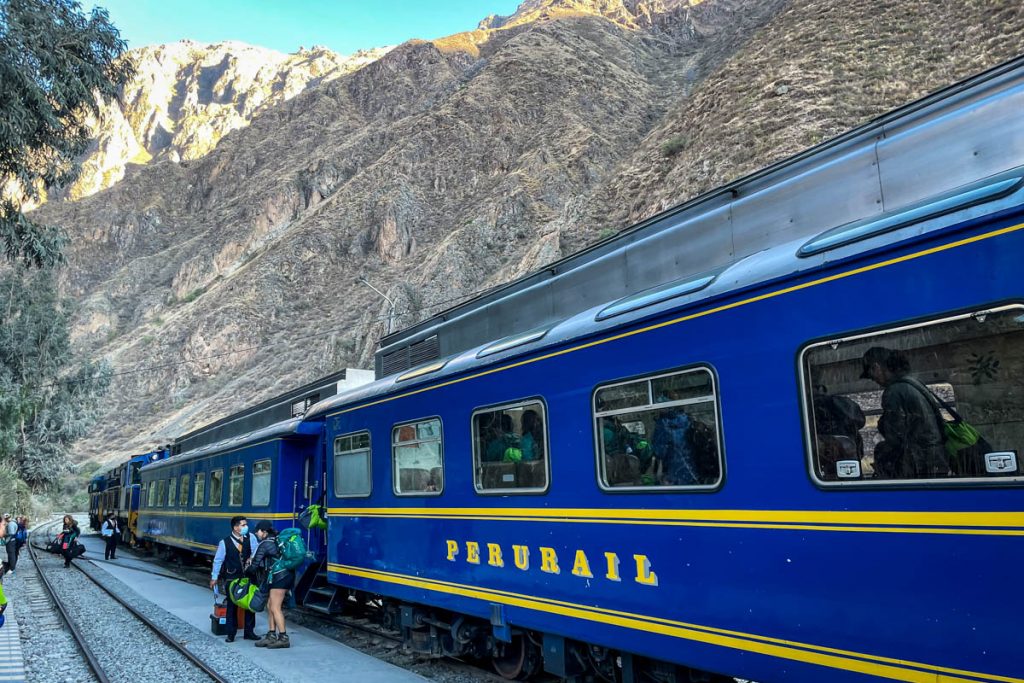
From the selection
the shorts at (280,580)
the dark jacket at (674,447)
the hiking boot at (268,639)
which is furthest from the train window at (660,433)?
the hiking boot at (268,639)

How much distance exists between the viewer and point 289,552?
9.55 metres

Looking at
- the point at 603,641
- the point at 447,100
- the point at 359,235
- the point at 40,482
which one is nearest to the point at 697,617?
the point at 603,641

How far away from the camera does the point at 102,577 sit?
1886cm

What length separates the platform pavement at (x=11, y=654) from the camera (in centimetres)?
806

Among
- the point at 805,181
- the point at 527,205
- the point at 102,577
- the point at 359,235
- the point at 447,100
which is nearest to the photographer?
the point at 805,181

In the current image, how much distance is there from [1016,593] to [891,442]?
2.79 feet

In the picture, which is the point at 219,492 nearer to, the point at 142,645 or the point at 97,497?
the point at 142,645

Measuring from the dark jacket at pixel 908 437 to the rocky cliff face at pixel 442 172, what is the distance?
1059 inches

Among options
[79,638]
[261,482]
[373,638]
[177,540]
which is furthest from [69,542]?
[373,638]

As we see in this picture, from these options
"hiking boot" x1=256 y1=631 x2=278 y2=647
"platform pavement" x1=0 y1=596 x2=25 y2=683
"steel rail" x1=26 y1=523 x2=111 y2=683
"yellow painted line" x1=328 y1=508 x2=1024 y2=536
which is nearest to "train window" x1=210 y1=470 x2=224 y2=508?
"steel rail" x1=26 y1=523 x2=111 y2=683

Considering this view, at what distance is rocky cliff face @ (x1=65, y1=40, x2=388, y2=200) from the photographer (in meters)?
131

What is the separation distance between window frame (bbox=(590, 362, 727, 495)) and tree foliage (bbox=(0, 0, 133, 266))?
47.1 ft

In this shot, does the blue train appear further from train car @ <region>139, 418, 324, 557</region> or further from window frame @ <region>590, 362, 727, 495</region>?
train car @ <region>139, 418, 324, 557</region>

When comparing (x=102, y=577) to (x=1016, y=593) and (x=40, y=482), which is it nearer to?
(x=1016, y=593)
